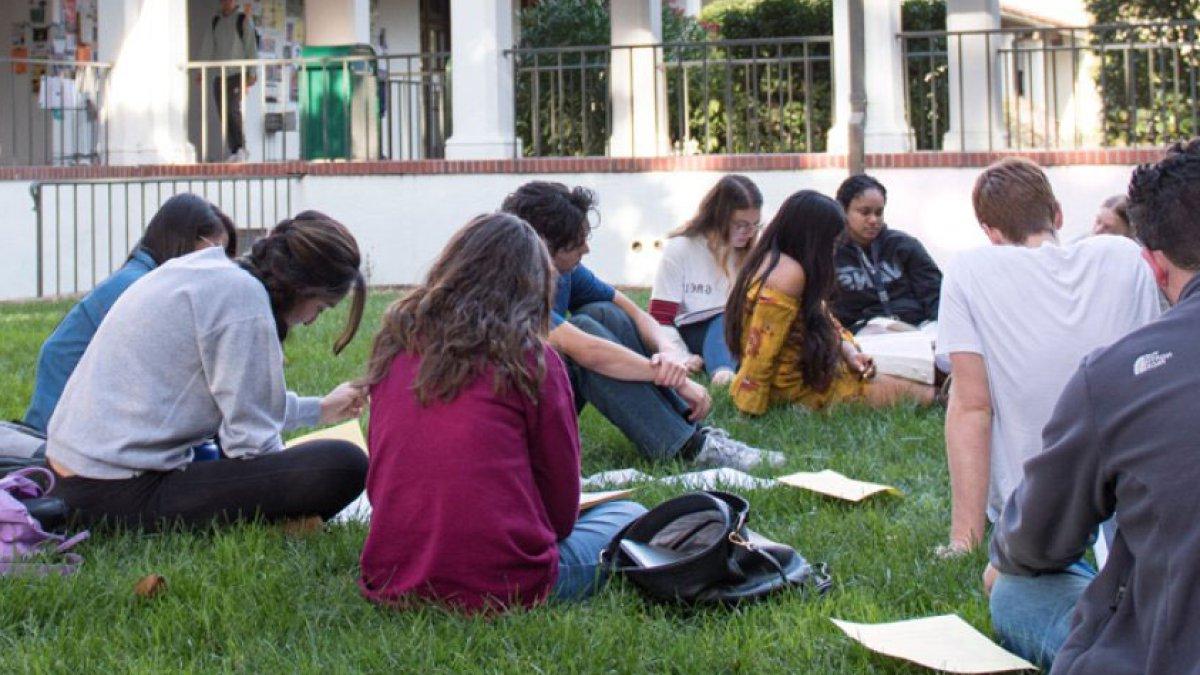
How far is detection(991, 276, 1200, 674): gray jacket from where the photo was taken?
8.35 ft

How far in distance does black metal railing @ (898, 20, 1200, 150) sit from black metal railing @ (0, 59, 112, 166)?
7.75 m

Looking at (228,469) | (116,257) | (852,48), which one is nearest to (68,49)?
(116,257)

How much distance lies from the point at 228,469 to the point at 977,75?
1234 centimetres

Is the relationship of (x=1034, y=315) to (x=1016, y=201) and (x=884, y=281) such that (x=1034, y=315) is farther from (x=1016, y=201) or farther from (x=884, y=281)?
(x=884, y=281)

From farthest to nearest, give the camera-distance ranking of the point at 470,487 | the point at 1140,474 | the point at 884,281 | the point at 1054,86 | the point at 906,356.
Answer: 1. the point at 1054,86
2. the point at 884,281
3. the point at 906,356
4. the point at 470,487
5. the point at 1140,474

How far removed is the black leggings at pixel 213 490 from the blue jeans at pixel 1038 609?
2081mm

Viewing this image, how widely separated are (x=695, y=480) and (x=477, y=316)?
6.78 ft

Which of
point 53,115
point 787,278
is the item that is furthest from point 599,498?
point 53,115

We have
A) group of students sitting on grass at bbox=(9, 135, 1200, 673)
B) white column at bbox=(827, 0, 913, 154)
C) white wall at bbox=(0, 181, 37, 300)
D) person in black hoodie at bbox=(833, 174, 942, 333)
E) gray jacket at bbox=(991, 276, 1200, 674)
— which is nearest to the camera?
gray jacket at bbox=(991, 276, 1200, 674)

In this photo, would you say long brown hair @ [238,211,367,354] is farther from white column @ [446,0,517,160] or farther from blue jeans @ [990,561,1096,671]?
white column @ [446,0,517,160]

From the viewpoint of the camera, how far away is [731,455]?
6.29 meters

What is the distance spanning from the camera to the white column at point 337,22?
18406mm

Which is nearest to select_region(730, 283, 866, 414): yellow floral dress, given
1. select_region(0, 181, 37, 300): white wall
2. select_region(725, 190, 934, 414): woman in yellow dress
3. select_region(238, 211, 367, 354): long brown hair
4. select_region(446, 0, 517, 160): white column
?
select_region(725, 190, 934, 414): woman in yellow dress

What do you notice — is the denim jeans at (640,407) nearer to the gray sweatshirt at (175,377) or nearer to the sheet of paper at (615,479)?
the sheet of paper at (615,479)
